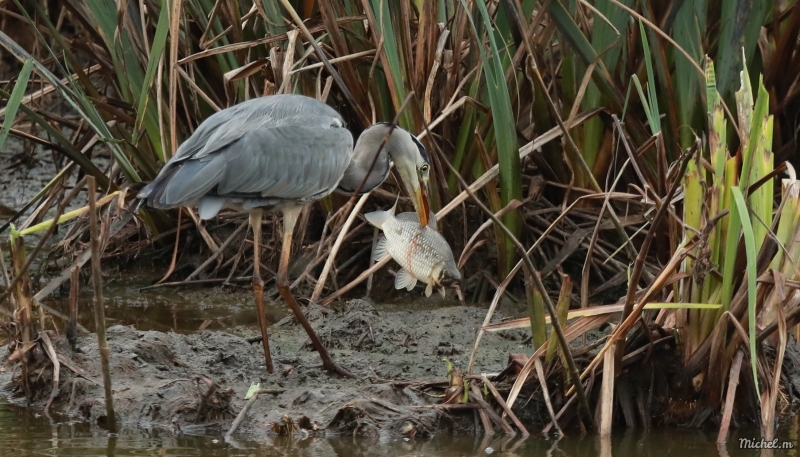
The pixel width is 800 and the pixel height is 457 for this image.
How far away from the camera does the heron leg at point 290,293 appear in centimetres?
442

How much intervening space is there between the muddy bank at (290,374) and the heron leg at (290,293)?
0.06 meters

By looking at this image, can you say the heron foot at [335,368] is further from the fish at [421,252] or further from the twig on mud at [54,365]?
the twig on mud at [54,365]

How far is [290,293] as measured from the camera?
488cm

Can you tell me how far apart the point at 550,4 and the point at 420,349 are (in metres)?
1.68

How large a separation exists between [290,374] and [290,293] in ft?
1.72

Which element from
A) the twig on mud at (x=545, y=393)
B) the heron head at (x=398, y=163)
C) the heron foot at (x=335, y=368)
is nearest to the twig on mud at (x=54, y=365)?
the heron foot at (x=335, y=368)

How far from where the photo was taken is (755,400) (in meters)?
3.81

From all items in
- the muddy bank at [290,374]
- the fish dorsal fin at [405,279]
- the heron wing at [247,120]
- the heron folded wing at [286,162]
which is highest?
the heron wing at [247,120]

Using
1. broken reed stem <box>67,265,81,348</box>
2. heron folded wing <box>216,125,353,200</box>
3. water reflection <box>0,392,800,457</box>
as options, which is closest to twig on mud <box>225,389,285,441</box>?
water reflection <box>0,392,800,457</box>

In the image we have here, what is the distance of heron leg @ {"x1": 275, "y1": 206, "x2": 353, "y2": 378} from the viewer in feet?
14.5

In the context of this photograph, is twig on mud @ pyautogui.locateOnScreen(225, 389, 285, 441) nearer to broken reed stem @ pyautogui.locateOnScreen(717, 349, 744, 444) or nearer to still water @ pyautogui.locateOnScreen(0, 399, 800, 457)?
still water @ pyautogui.locateOnScreen(0, 399, 800, 457)

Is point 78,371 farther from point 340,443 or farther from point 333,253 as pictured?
point 333,253

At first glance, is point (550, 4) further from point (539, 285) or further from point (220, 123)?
point (539, 285)

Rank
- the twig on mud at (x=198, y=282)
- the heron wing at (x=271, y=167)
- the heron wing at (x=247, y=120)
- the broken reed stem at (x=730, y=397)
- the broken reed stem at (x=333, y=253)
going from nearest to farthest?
the broken reed stem at (x=730, y=397)
the heron wing at (x=271, y=167)
the heron wing at (x=247, y=120)
the broken reed stem at (x=333, y=253)
the twig on mud at (x=198, y=282)
